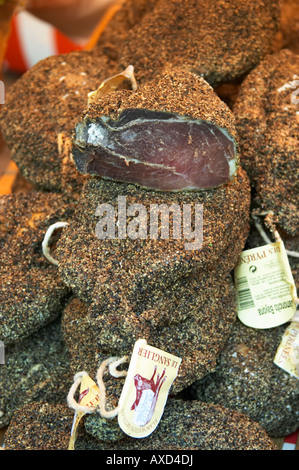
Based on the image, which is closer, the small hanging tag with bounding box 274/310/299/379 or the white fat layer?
the white fat layer

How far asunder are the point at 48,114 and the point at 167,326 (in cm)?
74

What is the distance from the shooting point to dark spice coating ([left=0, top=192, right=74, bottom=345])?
4.80 ft

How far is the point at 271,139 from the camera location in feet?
5.18

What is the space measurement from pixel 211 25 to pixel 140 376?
1.04m

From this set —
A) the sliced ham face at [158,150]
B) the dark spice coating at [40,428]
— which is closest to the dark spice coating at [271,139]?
the sliced ham face at [158,150]

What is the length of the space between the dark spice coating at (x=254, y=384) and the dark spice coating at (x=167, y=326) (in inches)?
3.3

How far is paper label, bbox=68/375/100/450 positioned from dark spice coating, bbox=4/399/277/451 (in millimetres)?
59

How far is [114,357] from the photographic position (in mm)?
1340

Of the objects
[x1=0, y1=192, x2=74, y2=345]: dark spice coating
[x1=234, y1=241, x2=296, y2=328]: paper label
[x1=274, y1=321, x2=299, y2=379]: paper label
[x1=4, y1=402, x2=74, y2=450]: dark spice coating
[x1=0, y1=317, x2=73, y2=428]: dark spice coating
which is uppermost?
[x1=0, y1=192, x2=74, y2=345]: dark spice coating

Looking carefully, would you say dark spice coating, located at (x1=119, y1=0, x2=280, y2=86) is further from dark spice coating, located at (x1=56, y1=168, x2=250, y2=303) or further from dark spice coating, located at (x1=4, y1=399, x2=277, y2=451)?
dark spice coating, located at (x1=4, y1=399, x2=277, y2=451)

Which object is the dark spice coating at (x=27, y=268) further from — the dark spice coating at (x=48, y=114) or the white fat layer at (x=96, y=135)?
the white fat layer at (x=96, y=135)

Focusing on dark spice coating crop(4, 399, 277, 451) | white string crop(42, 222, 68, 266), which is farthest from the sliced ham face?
dark spice coating crop(4, 399, 277, 451)

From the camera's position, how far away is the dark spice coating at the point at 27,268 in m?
1.46

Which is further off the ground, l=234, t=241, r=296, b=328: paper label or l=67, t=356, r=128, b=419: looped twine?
l=67, t=356, r=128, b=419: looped twine
